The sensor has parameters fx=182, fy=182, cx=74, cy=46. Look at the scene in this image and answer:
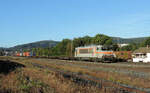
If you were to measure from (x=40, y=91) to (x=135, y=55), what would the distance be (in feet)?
146

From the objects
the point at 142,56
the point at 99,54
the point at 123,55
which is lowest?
the point at 142,56

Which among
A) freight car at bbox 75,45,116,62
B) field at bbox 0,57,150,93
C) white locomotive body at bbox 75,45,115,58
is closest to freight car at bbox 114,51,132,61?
white locomotive body at bbox 75,45,115,58

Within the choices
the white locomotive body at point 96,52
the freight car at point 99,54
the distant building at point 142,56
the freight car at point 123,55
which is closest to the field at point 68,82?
the freight car at point 99,54

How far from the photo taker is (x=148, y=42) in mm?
88062

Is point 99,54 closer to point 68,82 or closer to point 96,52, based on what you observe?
point 96,52

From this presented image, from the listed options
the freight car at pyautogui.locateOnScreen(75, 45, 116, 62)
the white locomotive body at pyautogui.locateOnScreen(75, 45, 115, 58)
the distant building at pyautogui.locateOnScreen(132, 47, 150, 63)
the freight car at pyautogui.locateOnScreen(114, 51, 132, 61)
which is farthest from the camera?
the freight car at pyautogui.locateOnScreen(114, 51, 132, 61)

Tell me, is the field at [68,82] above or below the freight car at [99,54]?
below

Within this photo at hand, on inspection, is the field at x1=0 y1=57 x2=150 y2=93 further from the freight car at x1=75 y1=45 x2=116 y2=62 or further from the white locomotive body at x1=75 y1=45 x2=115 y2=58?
the white locomotive body at x1=75 y1=45 x2=115 y2=58

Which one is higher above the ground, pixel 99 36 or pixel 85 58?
pixel 99 36

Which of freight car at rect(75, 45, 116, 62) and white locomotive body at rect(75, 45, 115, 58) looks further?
white locomotive body at rect(75, 45, 115, 58)

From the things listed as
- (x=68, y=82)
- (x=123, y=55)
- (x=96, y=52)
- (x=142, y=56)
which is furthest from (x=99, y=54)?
(x=68, y=82)

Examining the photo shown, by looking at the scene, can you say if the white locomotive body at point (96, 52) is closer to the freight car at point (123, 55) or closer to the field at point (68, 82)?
the freight car at point (123, 55)

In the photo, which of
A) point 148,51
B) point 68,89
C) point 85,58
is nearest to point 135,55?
point 148,51

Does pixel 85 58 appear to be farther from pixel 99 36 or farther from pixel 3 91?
pixel 99 36
